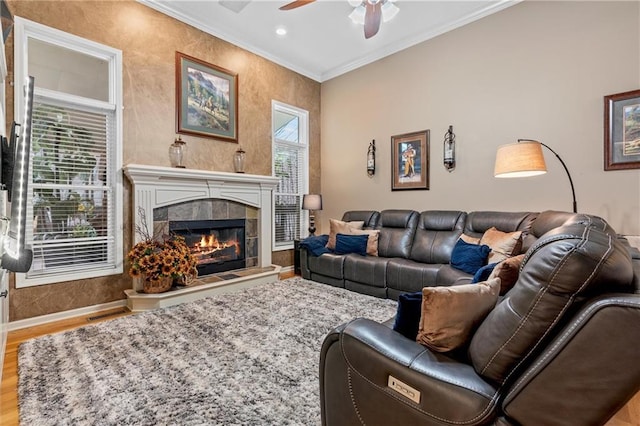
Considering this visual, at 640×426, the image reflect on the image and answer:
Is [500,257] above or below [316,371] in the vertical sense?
above

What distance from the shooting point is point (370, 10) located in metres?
2.97

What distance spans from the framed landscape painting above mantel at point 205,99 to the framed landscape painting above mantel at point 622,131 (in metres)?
4.42

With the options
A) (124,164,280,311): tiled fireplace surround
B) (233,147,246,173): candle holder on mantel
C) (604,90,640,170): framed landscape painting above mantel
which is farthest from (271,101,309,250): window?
(604,90,640,170): framed landscape painting above mantel

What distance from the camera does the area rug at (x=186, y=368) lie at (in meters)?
1.64

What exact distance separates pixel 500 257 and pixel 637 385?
2.39 meters

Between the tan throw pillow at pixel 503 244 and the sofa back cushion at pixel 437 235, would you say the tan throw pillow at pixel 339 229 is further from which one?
the tan throw pillow at pixel 503 244

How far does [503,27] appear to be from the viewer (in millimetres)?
3707

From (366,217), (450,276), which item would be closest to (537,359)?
(450,276)

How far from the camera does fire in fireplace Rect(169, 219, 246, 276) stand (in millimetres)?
4075

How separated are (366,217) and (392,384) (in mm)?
3701

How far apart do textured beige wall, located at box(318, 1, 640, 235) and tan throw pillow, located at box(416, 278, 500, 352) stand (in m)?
2.95

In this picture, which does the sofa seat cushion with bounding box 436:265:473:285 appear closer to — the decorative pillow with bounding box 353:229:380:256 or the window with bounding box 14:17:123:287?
the decorative pillow with bounding box 353:229:380:256

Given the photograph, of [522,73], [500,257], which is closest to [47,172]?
[500,257]

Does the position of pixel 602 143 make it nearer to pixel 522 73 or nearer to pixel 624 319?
pixel 522 73
